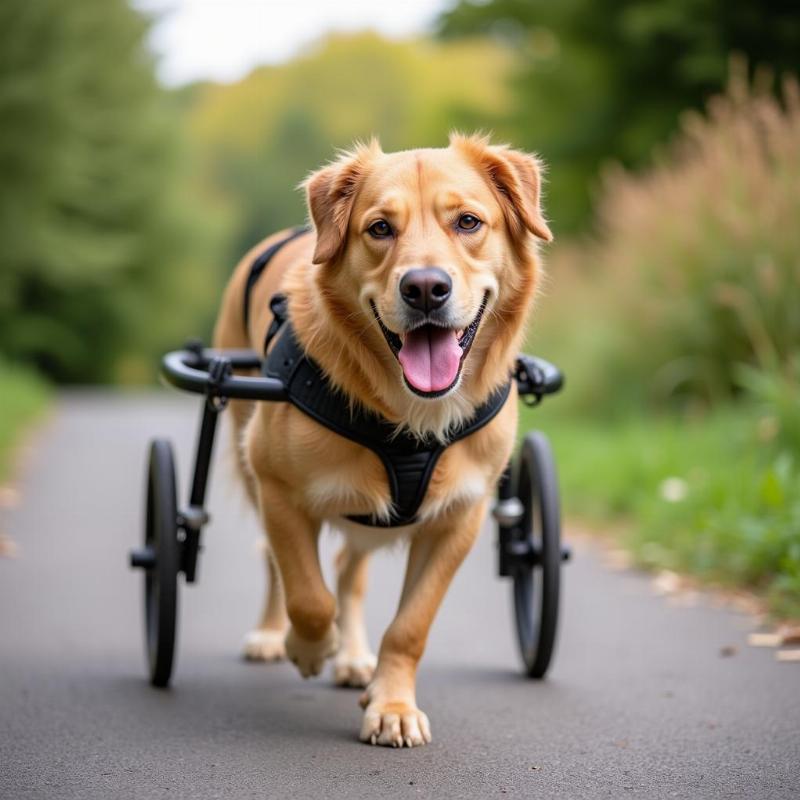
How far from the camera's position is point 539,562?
5027 millimetres

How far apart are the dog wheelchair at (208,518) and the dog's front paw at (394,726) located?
81cm

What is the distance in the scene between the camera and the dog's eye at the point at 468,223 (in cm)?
418

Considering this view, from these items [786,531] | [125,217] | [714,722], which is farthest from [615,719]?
[125,217]

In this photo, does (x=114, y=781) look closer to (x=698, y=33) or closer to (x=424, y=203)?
(x=424, y=203)

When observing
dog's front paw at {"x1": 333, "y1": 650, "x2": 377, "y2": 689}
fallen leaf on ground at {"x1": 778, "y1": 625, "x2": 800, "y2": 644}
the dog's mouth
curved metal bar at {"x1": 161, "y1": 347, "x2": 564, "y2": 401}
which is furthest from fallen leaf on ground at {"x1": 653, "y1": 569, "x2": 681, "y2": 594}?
the dog's mouth

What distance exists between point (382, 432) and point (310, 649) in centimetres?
75

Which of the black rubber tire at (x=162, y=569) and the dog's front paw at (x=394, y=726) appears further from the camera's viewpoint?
the black rubber tire at (x=162, y=569)

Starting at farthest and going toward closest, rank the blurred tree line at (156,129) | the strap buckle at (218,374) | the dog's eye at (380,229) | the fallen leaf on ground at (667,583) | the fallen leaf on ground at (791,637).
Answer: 1. the blurred tree line at (156,129)
2. the fallen leaf on ground at (667,583)
3. the fallen leaf on ground at (791,637)
4. the strap buckle at (218,374)
5. the dog's eye at (380,229)

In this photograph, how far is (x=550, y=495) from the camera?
16.1ft

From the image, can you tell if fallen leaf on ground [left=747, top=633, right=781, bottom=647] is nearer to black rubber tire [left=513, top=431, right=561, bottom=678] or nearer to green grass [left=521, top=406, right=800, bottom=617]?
green grass [left=521, top=406, right=800, bottom=617]

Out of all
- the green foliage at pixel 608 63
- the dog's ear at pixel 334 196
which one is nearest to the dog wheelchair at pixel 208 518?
the dog's ear at pixel 334 196

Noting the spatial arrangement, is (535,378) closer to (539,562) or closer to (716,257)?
(539,562)

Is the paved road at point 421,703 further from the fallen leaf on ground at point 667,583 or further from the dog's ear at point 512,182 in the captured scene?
the dog's ear at point 512,182

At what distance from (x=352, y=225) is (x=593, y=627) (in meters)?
2.51
